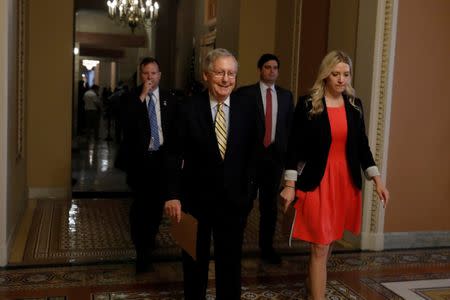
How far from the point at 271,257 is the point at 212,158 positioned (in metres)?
2.07

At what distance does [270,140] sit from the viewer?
4.63 metres

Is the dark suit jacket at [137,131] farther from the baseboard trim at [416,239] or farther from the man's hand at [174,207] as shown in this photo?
the baseboard trim at [416,239]

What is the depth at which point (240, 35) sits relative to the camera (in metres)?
7.60

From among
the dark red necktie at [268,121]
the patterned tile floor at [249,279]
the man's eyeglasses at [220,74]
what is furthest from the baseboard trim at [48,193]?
the man's eyeglasses at [220,74]

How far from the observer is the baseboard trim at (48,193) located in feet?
23.5

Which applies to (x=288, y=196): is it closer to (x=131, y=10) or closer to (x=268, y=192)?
(x=268, y=192)

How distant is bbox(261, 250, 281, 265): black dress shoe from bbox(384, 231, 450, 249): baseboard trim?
1.22 meters

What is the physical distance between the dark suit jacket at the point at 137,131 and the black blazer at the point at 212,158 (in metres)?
1.15

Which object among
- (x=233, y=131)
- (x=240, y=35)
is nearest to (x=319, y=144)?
(x=233, y=131)

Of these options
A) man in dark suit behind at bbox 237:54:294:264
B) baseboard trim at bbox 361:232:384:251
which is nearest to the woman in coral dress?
man in dark suit behind at bbox 237:54:294:264

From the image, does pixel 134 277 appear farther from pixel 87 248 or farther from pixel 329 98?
pixel 329 98

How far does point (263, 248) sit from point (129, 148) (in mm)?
1445

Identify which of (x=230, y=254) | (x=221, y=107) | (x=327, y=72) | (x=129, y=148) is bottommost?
(x=230, y=254)

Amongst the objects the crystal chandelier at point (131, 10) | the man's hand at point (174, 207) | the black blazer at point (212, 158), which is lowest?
the man's hand at point (174, 207)
